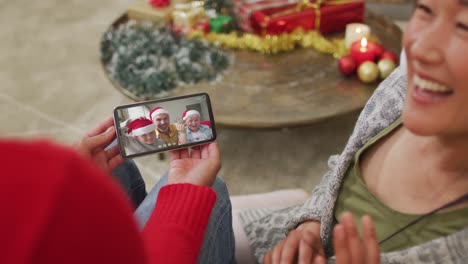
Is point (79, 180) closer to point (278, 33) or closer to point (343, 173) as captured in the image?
point (343, 173)

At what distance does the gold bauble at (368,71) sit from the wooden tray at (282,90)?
26 millimetres

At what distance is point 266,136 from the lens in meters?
1.87

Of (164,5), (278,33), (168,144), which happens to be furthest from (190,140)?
(164,5)

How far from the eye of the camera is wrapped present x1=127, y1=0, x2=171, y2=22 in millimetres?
1932

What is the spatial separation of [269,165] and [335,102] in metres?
0.37

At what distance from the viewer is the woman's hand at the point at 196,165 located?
0.89 metres

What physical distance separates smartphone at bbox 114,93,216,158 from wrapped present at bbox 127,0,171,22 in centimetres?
100

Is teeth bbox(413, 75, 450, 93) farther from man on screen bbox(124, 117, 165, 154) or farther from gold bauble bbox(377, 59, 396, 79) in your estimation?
gold bauble bbox(377, 59, 396, 79)

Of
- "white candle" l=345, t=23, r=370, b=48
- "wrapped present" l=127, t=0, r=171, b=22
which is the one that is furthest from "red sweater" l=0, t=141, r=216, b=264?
"wrapped present" l=127, t=0, r=171, b=22

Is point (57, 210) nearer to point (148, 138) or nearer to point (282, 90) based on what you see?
point (148, 138)

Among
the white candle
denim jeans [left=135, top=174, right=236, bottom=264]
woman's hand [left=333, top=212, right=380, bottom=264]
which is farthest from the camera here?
the white candle

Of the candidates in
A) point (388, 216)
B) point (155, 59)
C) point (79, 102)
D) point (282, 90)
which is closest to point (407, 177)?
point (388, 216)

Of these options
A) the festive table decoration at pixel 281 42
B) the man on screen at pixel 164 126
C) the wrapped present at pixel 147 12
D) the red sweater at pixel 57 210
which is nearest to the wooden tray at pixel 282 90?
the festive table decoration at pixel 281 42

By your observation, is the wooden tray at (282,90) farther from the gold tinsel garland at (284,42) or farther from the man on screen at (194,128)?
the man on screen at (194,128)
